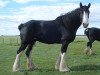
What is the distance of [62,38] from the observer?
48.1ft

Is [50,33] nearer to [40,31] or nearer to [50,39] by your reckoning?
[50,39]

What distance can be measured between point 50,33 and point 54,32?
200 millimetres

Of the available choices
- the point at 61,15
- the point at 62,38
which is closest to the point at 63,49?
the point at 62,38

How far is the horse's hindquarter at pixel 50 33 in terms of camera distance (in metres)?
14.9

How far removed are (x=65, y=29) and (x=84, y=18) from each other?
1510mm

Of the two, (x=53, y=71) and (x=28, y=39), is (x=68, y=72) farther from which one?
(x=28, y=39)

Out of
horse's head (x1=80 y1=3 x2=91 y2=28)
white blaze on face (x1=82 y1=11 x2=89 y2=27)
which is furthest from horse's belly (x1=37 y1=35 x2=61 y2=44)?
white blaze on face (x1=82 y1=11 x2=89 y2=27)

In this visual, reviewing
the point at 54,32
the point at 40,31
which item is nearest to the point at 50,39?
the point at 54,32

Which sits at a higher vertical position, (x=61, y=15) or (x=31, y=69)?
(x=61, y=15)

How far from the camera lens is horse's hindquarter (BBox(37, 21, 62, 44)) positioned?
14873 millimetres

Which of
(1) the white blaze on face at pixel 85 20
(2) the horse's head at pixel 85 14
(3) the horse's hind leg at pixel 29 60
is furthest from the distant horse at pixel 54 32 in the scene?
(1) the white blaze on face at pixel 85 20

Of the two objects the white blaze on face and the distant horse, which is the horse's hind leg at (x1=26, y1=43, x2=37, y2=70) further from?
the white blaze on face

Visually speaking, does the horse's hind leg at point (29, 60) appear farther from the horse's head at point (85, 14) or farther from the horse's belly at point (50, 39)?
the horse's head at point (85, 14)

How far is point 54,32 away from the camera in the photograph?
1488 centimetres
